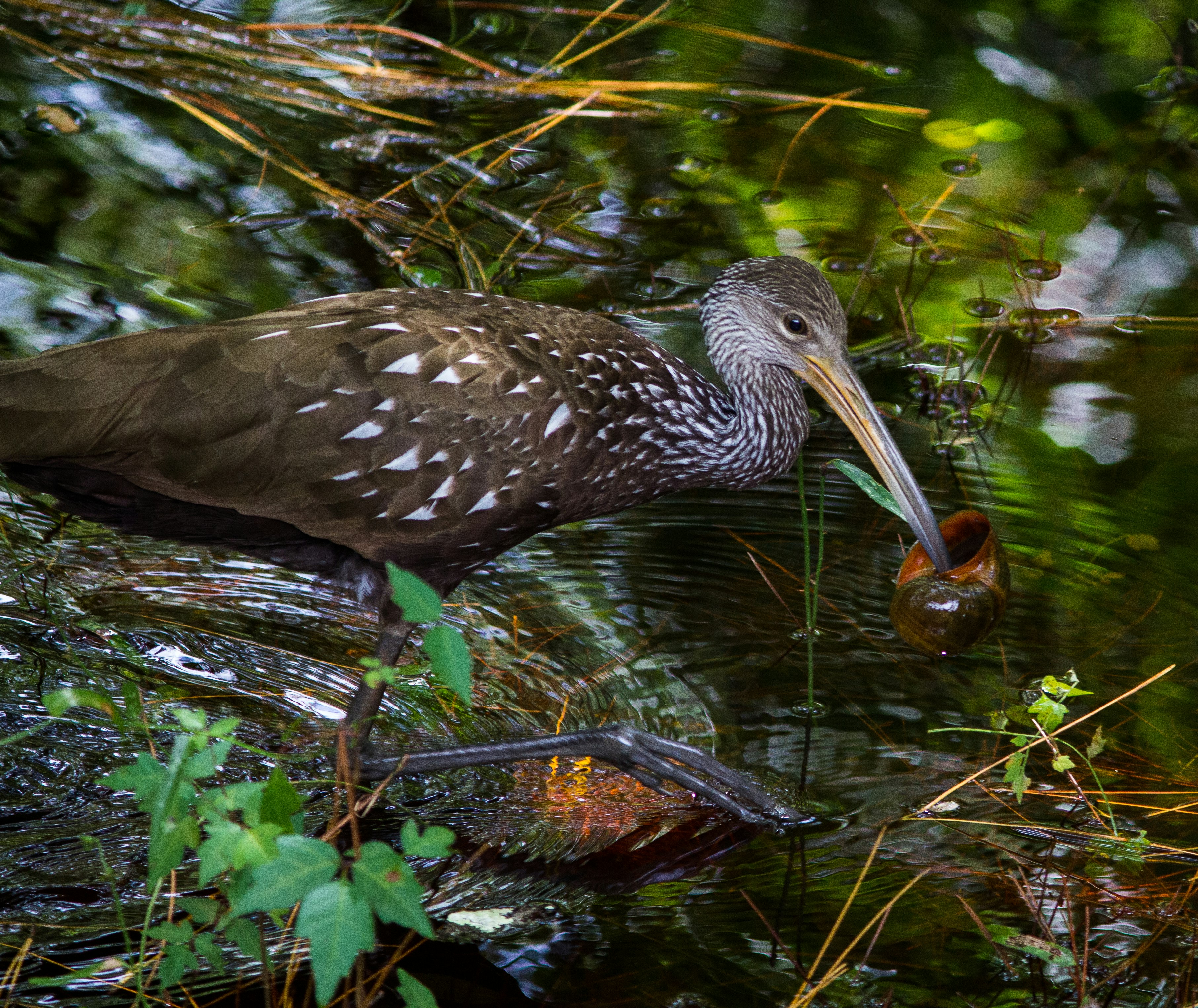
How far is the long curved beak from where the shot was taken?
3561 millimetres

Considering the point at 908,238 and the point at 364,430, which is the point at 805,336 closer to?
the point at 364,430

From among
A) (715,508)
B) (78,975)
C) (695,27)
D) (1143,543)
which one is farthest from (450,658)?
(695,27)

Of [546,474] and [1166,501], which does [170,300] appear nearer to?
[546,474]

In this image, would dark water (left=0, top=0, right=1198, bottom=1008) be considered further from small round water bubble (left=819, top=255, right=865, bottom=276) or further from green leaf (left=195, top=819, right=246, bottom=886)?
green leaf (left=195, top=819, right=246, bottom=886)

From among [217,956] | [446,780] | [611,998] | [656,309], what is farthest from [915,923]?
[656,309]

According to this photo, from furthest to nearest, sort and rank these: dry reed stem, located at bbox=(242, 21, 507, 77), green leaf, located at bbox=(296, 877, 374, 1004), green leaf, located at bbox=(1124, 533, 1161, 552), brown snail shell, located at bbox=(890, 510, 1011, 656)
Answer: dry reed stem, located at bbox=(242, 21, 507, 77) < green leaf, located at bbox=(1124, 533, 1161, 552) < brown snail shell, located at bbox=(890, 510, 1011, 656) < green leaf, located at bbox=(296, 877, 374, 1004)

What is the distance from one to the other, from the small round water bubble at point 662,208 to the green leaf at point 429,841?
4184 millimetres

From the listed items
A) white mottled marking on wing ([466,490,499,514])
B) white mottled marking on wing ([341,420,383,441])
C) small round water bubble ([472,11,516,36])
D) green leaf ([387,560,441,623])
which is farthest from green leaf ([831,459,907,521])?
small round water bubble ([472,11,516,36])

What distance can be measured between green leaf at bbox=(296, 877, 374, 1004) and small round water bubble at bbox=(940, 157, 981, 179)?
5270 mm

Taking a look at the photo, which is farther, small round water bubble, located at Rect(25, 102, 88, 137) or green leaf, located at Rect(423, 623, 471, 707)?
small round water bubble, located at Rect(25, 102, 88, 137)

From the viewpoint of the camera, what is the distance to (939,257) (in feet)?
19.1

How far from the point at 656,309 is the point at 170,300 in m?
1.78

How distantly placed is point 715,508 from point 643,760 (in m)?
1.39

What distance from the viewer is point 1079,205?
6.20m
